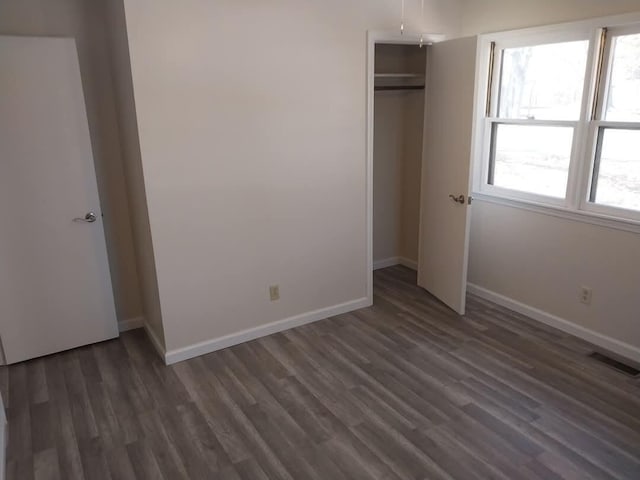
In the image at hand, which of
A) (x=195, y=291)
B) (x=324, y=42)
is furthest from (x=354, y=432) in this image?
(x=324, y=42)

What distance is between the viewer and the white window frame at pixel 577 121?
311 centimetres

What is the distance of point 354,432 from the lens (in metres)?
2.60

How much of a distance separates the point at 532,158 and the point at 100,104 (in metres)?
3.20

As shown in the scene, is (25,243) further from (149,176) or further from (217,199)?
(217,199)

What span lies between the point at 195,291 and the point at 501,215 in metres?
2.48

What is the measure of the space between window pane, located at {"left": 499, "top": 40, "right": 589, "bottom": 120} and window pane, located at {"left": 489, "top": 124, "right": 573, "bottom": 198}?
0.39 ft

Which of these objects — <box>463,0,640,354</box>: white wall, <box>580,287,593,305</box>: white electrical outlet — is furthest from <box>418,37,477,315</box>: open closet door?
<box>580,287,593,305</box>: white electrical outlet

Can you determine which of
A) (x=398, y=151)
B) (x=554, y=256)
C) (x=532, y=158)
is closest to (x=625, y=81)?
(x=532, y=158)

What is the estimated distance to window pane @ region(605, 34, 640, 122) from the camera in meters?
2.99

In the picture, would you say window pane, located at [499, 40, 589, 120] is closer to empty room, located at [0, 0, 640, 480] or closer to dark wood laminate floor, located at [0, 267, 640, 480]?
empty room, located at [0, 0, 640, 480]

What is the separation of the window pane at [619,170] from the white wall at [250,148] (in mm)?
1647

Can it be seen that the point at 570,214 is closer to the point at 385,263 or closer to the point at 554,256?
the point at 554,256

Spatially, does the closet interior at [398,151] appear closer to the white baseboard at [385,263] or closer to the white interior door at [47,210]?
the white baseboard at [385,263]

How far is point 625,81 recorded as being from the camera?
3055 millimetres
